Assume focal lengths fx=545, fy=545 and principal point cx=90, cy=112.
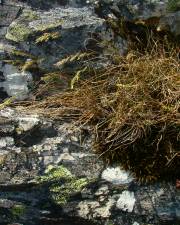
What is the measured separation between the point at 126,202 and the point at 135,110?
548 millimetres

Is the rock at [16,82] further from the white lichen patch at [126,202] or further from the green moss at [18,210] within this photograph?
the white lichen patch at [126,202]

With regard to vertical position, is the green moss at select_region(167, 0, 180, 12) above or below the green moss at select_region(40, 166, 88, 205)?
above

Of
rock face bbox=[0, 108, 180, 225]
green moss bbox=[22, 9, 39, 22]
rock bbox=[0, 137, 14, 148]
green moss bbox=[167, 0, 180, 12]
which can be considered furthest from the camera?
green moss bbox=[22, 9, 39, 22]

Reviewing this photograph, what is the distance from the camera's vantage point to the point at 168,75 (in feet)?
11.0

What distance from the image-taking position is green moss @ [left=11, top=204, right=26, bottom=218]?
9.78 feet

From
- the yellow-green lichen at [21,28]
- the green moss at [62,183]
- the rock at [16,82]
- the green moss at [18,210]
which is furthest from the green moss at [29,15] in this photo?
the green moss at [18,210]

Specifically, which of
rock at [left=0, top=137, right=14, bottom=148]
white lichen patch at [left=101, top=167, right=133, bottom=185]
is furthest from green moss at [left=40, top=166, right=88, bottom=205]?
rock at [left=0, top=137, right=14, bottom=148]

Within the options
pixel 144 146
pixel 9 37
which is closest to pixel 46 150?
pixel 144 146

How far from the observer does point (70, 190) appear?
3.02 meters

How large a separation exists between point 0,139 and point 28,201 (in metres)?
0.42

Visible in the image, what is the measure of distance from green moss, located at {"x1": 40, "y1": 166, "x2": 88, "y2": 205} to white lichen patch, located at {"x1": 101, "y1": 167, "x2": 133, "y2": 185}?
121mm

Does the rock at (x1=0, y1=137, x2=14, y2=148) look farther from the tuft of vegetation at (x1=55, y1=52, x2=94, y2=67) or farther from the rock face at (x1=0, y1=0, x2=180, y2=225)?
the tuft of vegetation at (x1=55, y1=52, x2=94, y2=67)

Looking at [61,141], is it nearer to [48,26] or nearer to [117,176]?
[117,176]

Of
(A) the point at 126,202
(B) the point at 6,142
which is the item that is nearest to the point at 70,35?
(B) the point at 6,142
